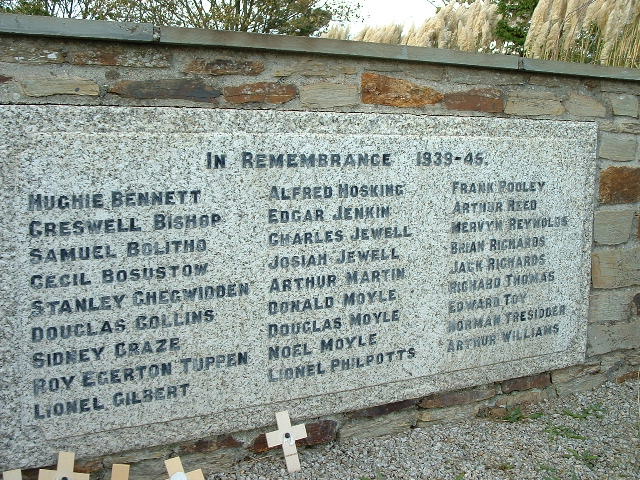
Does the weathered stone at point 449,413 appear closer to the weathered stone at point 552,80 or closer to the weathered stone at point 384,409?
the weathered stone at point 384,409

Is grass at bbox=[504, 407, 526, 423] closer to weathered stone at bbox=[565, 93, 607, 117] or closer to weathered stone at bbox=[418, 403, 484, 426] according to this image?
weathered stone at bbox=[418, 403, 484, 426]

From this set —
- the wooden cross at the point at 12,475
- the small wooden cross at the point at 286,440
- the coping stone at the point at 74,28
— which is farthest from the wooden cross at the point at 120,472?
the coping stone at the point at 74,28

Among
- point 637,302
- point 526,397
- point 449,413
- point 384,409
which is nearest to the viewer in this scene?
point 384,409

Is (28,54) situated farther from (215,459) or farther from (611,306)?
(611,306)

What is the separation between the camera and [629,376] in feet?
11.4

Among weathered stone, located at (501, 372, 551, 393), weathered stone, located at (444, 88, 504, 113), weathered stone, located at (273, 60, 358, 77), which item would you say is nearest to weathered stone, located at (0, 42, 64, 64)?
weathered stone, located at (273, 60, 358, 77)

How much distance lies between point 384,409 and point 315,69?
1587mm

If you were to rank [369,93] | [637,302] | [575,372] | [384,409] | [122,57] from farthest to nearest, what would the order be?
[637,302] < [575,372] < [384,409] < [369,93] < [122,57]

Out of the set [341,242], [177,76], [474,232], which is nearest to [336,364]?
[341,242]

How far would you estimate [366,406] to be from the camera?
2.70 m

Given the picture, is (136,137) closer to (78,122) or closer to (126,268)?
(78,122)

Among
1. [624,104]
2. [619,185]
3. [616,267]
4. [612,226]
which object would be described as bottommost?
[616,267]

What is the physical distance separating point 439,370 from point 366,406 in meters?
0.40

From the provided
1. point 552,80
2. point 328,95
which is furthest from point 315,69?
point 552,80
